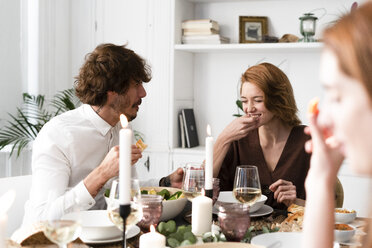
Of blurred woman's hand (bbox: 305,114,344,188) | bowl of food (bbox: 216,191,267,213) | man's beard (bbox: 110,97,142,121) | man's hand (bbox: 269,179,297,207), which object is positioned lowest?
bowl of food (bbox: 216,191,267,213)

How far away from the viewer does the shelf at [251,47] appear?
3480 millimetres

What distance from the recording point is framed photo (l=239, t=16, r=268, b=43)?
377 centimetres

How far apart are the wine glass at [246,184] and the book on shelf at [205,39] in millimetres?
2199

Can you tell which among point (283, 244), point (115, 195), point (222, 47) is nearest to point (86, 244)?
point (115, 195)

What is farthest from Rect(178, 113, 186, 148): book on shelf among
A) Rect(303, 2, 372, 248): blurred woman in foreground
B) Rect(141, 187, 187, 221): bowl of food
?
Rect(303, 2, 372, 248): blurred woman in foreground

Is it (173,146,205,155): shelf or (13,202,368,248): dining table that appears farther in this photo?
(173,146,205,155): shelf

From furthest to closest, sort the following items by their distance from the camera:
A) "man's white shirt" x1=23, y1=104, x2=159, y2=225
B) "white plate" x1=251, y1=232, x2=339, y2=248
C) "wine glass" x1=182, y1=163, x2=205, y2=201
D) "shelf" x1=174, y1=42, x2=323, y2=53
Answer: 1. "shelf" x1=174, y1=42, x2=323, y2=53
2. "man's white shirt" x1=23, y1=104, x2=159, y2=225
3. "wine glass" x1=182, y1=163, x2=205, y2=201
4. "white plate" x1=251, y1=232, x2=339, y2=248

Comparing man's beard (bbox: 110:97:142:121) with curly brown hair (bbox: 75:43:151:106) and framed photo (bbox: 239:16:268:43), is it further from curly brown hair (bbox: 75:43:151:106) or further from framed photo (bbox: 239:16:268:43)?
framed photo (bbox: 239:16:268:43)

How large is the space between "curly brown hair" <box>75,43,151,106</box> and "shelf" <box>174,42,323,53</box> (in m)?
1.47

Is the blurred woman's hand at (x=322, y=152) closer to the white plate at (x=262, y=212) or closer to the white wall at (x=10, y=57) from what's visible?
the white plate at (x=262, y=212)

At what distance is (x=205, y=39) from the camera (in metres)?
3.76

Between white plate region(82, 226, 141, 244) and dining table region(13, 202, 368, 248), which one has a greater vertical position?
white plate region(82, 226, 141, 244)

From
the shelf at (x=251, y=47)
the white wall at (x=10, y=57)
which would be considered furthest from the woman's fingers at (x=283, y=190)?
the white wall at (x=10, y=57)

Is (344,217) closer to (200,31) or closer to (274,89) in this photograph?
(274,89)
